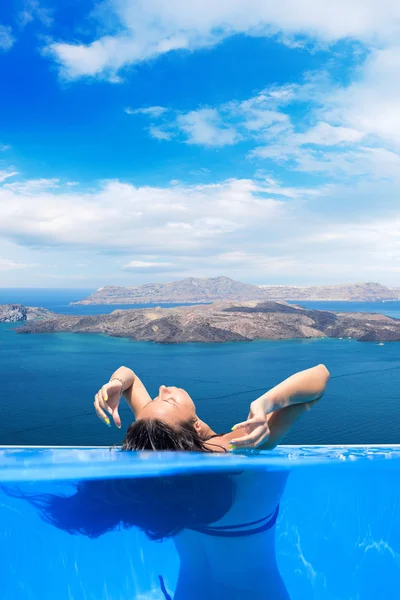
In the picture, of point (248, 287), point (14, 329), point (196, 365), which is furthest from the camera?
point (248, 287)

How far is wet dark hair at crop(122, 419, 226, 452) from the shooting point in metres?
1.55

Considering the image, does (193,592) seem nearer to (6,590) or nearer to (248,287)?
Result: (6,590)

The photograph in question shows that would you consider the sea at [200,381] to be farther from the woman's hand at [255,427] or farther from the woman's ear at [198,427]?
the woman's hand at [255,427]

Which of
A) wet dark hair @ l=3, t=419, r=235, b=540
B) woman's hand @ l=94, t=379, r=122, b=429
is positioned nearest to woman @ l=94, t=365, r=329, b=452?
woman's hand @ l=94, t=379, r=122, b=429

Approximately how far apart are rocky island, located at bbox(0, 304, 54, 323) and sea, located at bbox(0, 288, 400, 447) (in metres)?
14.8

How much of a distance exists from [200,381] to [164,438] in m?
29.8

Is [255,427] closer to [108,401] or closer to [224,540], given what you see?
[224,540]

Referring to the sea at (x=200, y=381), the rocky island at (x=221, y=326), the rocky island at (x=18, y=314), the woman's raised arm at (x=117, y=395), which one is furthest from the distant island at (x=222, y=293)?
the woman's raised arm at (x=117, y=395)

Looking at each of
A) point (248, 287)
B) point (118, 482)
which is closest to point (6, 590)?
point (118, 482)

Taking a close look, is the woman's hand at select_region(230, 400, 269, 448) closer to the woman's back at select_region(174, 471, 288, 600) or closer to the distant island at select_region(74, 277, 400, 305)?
the woman's back at select_region(174, 471, 288, 600)

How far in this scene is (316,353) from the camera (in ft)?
141

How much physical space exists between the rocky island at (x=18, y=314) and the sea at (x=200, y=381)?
14809 millimetres

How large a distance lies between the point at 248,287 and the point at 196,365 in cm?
13989

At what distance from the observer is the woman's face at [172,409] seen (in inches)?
61.1
